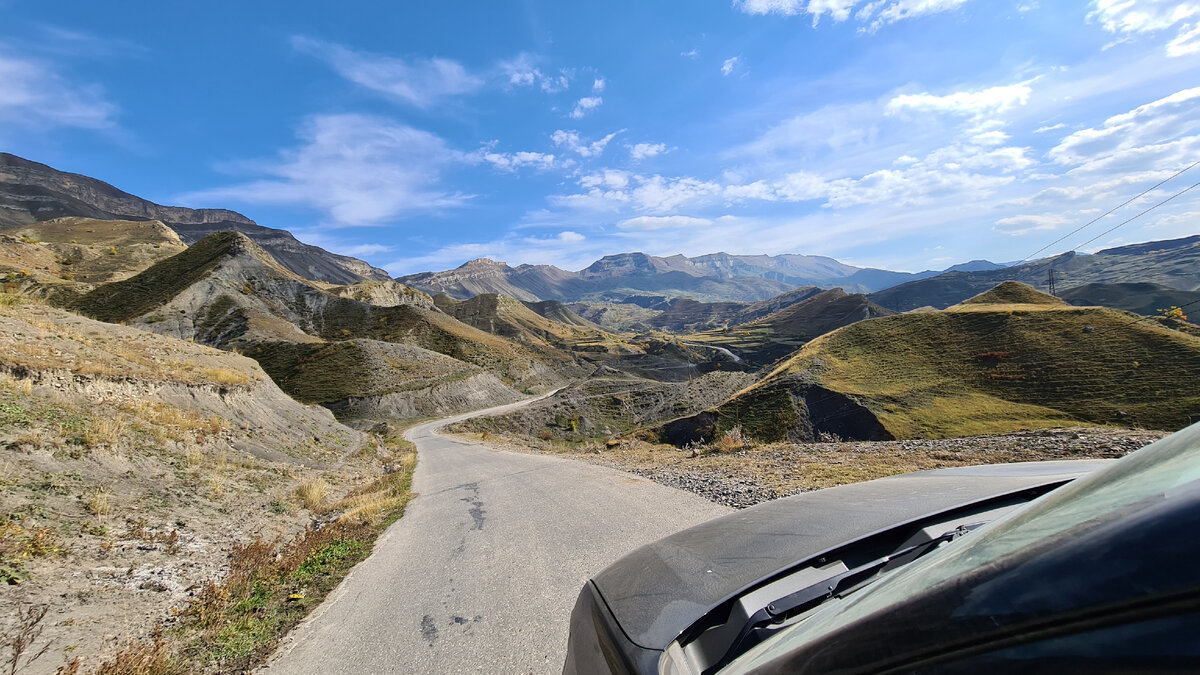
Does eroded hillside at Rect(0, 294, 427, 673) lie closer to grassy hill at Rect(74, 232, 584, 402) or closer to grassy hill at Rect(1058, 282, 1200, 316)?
grassy hill at Rect(74, 232, 584, 402)

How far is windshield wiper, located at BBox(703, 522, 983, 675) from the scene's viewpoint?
7.03 ft

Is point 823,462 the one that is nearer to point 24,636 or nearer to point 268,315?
point 24,636

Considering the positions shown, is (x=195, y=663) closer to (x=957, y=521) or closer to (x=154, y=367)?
(x=957, y=521)

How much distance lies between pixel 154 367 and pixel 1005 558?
23.5 m

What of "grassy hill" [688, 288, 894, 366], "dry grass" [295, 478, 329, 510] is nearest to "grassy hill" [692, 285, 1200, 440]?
"dry grass" [295, 478, 329, 510]

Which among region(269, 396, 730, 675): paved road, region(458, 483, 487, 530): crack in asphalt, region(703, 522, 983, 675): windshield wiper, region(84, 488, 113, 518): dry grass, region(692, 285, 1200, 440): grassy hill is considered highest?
region(703, 522, 983, 675): windshield wiper

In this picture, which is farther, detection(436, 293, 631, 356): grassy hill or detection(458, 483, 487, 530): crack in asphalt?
detection(436, 293, 631, 356): grassy hill

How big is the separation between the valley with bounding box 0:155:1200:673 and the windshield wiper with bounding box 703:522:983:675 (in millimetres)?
4648

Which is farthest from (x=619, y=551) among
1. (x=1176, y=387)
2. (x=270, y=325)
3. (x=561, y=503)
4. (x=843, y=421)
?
(x=270, y=325)

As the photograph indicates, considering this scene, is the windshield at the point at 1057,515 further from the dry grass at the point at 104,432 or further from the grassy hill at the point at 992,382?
the grassy hill at the point at 992,382

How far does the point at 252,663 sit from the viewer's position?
473cm

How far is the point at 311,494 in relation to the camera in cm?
1338

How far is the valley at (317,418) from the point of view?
22.0 ft

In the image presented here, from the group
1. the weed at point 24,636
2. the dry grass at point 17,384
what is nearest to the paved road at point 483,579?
the weed at point 24,636
